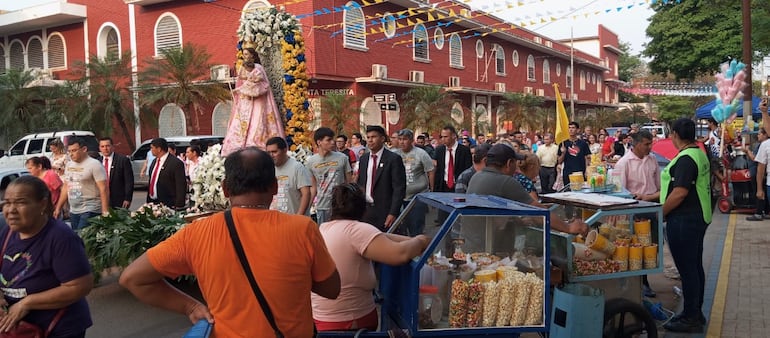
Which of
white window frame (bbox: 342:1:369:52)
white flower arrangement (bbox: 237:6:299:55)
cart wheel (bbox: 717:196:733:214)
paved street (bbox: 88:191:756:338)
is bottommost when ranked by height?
paved street (bbox: 88:191:756:338)

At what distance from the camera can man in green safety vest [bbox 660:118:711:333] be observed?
5755 mm

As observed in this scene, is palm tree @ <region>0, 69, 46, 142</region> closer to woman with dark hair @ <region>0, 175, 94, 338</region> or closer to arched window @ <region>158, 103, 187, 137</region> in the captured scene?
arched window @ <region>158, 103, 187, 137</region>

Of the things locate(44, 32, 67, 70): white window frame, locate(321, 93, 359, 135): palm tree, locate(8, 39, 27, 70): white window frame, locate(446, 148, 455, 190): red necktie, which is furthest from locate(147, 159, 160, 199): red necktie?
locate(8, 39, 27, 70): white window frame

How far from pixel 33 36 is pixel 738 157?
29.9 metres

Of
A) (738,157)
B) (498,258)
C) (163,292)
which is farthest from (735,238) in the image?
(163,292)

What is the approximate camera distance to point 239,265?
260 cm

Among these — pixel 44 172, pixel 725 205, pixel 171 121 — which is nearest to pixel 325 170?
pixel 44 172

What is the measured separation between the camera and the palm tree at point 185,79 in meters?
24.0

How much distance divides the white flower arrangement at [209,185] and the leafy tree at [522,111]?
1166 inches

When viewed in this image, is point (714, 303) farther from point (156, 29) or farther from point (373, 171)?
point (156, 29)

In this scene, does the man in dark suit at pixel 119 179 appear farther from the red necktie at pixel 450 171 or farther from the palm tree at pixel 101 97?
the palm tree at pixel 101 97

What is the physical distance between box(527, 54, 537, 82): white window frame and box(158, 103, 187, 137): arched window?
22697 millimetres

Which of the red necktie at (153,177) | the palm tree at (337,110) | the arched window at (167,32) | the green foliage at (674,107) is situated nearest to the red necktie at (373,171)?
the red necktie at (153,177)

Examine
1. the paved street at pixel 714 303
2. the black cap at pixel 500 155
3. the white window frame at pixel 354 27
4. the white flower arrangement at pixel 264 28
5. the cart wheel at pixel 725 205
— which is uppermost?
the white window frame at pixel 354 27
